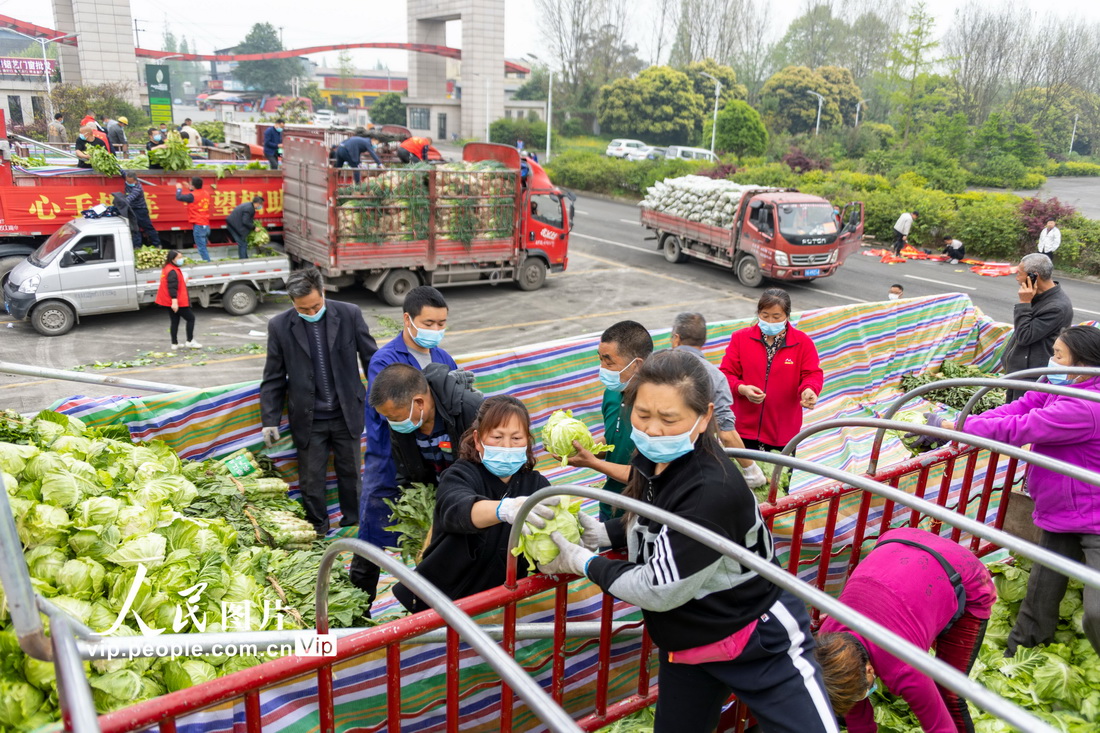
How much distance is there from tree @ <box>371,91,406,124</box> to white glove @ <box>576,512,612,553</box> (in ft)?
222

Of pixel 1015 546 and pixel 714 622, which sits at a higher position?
pixel 1015 546

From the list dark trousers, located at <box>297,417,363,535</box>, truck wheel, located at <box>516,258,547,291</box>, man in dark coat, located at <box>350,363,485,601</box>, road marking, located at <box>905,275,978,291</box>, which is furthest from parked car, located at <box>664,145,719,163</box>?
man in dark coat, located at <box>350,363,485,601</box>

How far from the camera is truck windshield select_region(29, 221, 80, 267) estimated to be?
12.5m

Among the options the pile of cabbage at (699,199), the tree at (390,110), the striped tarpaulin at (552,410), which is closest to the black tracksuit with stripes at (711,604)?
the striped tarpaulin at (552,410)

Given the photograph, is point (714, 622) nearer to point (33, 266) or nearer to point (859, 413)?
point (859, 413)

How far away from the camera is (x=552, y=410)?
6934mm

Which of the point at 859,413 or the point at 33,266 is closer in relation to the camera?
the point at 859,413

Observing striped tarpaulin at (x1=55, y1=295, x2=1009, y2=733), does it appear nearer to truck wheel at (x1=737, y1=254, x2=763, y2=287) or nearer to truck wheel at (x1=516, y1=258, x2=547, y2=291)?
truck wheel at (x1=737, y1=254, x2=763, y2=287)

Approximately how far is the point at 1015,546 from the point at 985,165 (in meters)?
46.1

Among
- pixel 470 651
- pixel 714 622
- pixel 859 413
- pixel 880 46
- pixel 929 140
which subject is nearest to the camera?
pixel 714 622

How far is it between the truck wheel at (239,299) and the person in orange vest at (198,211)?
0.75 meters

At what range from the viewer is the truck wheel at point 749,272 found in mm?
18672

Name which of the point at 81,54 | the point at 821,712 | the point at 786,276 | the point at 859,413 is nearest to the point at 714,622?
the point at 821,712

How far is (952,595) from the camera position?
3.45 metres
